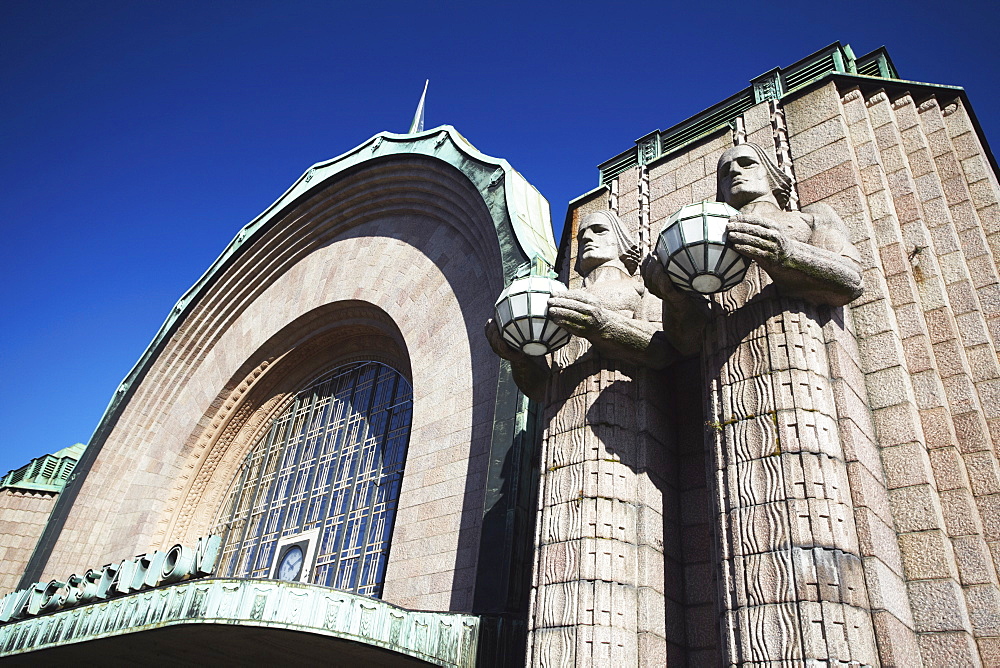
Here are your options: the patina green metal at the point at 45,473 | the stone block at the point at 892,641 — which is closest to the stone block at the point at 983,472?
the stone block at the point at 892,641

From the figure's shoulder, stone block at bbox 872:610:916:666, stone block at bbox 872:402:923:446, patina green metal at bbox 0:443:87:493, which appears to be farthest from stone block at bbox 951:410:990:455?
patina green metal at bbox 0:443:87:493

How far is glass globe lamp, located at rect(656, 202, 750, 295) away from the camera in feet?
16.0

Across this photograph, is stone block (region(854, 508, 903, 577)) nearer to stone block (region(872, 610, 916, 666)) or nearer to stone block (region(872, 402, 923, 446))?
stone block (region(872, 610, 916, 666))

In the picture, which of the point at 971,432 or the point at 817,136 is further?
the point at 817,136

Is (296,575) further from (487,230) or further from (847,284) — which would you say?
(847,284)

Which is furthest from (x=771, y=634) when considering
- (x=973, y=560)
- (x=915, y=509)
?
(x=973, y=560)

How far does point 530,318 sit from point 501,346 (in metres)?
0.58

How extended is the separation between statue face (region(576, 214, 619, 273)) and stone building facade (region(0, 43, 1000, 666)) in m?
0.23

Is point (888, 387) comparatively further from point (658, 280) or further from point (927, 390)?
point (658, 280)

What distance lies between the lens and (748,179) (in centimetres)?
604

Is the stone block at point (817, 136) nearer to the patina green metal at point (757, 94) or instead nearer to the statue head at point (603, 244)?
the patina green metal at point (757, 94)

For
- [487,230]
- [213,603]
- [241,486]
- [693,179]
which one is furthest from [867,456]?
[241,486]

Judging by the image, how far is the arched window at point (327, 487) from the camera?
1132cm

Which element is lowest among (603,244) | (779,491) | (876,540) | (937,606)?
(937,606)
